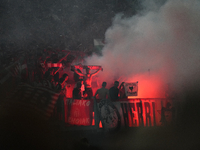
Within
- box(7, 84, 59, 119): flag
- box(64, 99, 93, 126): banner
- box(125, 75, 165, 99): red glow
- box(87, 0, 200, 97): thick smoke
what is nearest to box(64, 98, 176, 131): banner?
box(64, 99, 93, 126): banner

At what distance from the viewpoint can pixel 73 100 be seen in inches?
183

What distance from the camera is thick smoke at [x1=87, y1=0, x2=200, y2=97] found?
7.54 metres

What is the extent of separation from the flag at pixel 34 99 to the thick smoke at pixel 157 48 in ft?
15.4

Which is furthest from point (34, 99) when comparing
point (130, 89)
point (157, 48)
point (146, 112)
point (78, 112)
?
point (157, 48)

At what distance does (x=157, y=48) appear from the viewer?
8.42m

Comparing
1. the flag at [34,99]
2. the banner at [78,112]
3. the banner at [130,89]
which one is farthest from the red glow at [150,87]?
the flag at [34,99]

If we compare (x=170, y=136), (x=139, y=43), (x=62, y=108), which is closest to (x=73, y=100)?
(x=62, y=108)

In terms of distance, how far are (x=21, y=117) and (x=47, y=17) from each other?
32296mm

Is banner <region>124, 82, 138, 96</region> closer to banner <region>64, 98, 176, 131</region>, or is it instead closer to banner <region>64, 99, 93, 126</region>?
banner <region>64, 98, 176, 131</region>

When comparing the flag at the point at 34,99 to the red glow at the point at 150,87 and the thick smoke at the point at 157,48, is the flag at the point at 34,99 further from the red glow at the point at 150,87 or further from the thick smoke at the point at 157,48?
the thick smoke at the point at 157,48

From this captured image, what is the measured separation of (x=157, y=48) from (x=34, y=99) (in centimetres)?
633

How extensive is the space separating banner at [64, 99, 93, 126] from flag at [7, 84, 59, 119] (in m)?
0.40

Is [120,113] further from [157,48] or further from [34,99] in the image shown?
[157,48]

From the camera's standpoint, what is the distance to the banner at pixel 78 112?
448 cm
